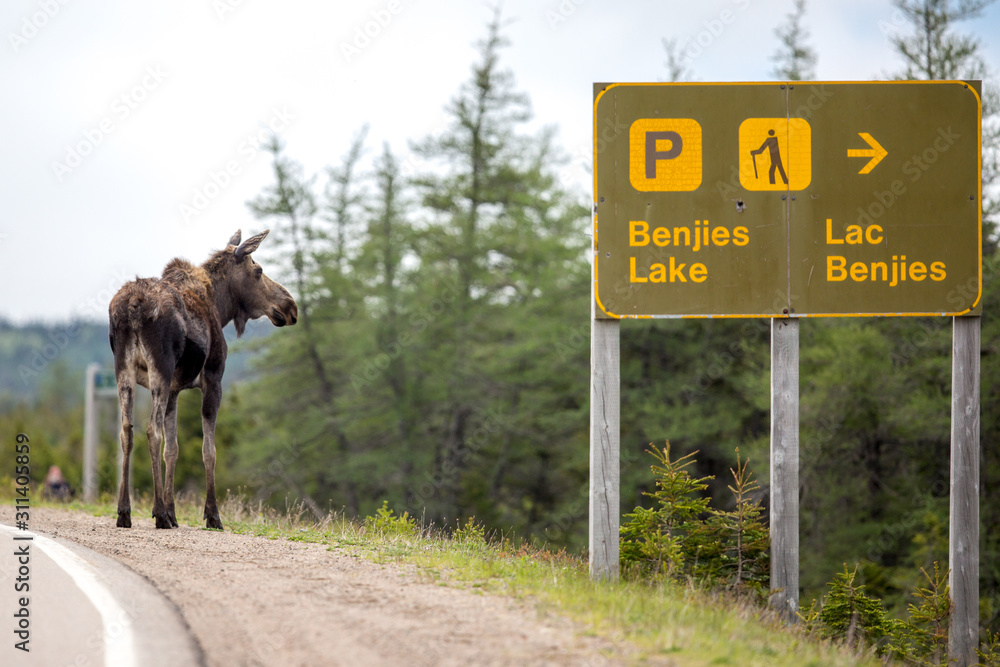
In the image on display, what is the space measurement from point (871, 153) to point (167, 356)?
7092 millimetres

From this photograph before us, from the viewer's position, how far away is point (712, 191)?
802 centimetres

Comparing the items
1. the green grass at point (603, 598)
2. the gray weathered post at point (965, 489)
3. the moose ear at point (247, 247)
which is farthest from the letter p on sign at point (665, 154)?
the moose ear at point (247, 247)

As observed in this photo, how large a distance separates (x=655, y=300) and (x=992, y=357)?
1637 cm

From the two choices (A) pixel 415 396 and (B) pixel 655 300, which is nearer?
(B) pixel 655 300

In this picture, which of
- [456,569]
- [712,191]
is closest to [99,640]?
[456,569]

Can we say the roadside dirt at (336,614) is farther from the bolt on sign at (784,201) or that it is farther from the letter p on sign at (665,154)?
the letter p on sign at (665,154)

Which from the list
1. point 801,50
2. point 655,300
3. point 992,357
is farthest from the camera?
point 801,50

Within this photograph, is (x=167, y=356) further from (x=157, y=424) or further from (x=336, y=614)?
(x=336, y=614)

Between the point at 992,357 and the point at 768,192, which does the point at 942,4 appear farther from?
the point at 768,192

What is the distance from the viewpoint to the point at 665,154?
806cm

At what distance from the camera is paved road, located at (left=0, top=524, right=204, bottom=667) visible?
444 centimetres

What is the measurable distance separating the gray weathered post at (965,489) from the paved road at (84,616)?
6946mm

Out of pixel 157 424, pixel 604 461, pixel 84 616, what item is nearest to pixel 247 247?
pixel 157 424

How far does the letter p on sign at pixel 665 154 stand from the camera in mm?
8008
